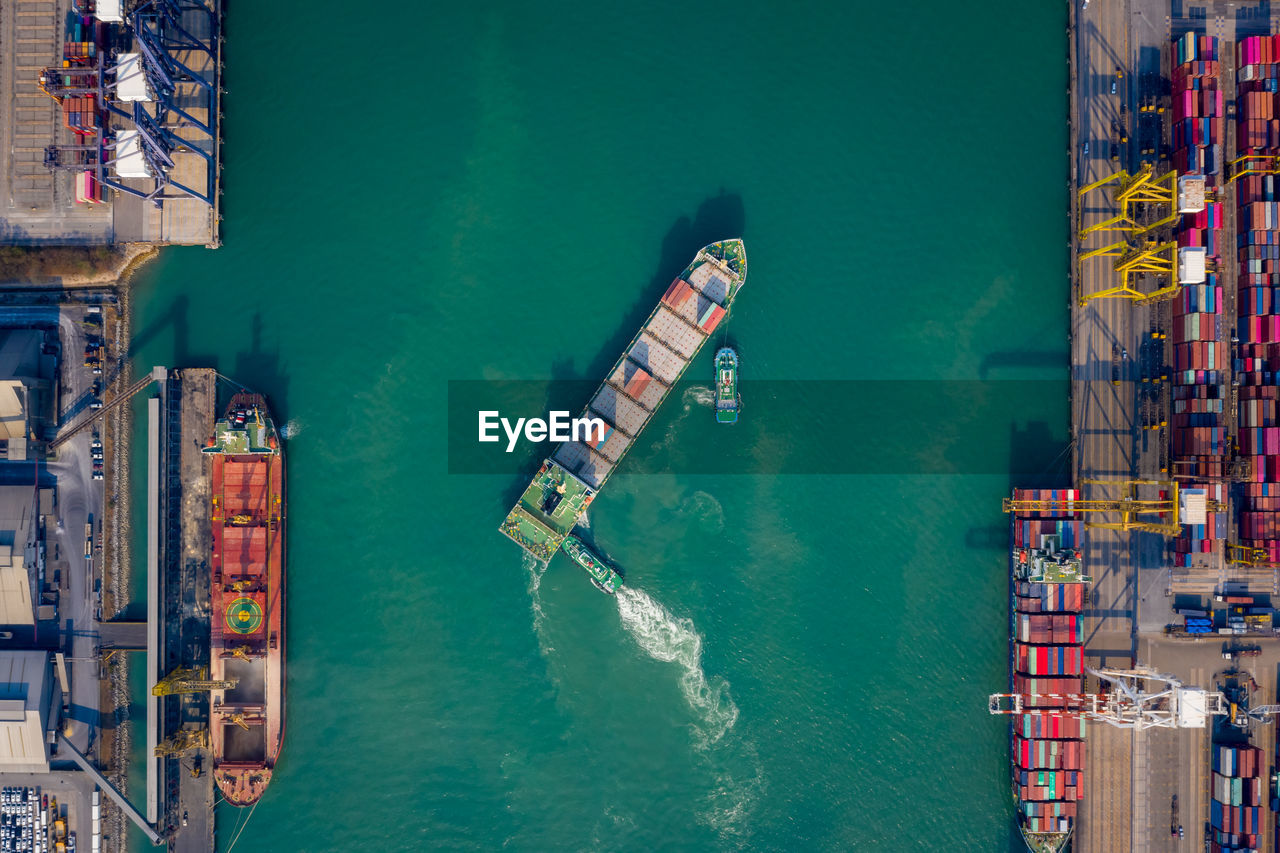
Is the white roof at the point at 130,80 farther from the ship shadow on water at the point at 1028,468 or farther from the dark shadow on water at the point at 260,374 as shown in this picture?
the ship shadow on water at the point at 1028,468

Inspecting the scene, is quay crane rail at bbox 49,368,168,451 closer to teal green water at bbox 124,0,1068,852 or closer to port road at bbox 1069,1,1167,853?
teal green water at bbox 124,0,1068,852

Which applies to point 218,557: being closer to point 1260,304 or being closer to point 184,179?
A: point 184,179

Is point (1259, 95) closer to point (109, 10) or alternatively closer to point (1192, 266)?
point (1192, 266)

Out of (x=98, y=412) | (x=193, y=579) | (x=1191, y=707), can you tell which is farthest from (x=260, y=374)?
(x=1191, y=707)

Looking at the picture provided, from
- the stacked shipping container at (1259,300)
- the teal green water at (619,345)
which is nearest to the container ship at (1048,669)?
the teal green water at (619,345)

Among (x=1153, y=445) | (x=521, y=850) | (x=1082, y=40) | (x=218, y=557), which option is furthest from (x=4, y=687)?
(x=1082, y=40)
